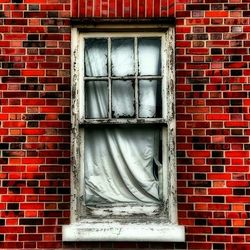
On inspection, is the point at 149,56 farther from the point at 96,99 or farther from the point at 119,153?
the point at 119,153

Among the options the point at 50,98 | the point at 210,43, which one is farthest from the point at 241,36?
the point at 50,98

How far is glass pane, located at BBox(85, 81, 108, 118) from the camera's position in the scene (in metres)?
5.52

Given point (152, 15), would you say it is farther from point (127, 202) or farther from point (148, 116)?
point (127, 202)

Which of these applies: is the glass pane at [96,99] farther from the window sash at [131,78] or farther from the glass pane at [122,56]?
the glass pane at [122,56]

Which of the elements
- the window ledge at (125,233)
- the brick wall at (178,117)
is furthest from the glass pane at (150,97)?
the window ledge at (125,233)

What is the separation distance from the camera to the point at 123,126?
5.46 m

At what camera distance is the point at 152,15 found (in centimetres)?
539

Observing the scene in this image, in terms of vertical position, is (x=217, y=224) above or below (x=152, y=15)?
below

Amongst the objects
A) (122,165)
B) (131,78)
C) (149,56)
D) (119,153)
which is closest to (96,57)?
(131,78)

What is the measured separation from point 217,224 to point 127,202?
939mm

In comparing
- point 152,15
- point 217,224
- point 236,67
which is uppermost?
point 152,15

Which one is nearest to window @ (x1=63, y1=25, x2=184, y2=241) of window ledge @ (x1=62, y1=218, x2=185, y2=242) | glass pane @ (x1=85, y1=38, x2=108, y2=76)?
glass pane @ (x1=85, y1=38, x2=108, y2=76)

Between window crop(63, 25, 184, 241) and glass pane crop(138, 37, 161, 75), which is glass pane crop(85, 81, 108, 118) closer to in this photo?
window crop(63, 25, 184, 241)

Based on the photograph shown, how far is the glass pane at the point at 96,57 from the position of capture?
18.1 feet
